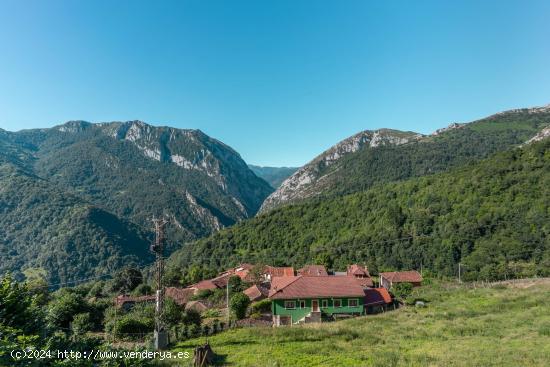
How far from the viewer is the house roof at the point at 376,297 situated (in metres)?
40.5

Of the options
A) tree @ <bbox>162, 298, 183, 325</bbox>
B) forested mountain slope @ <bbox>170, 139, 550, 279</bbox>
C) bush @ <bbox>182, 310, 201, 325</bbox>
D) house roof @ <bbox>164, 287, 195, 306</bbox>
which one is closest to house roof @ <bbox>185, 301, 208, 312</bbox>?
house roof @ <bbox>164, 287, 195, 306</bbox>

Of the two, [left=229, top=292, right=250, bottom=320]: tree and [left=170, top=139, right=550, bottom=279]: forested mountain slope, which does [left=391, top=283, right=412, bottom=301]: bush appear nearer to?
[left=229, top=292, right=250, bottom=320]: tree

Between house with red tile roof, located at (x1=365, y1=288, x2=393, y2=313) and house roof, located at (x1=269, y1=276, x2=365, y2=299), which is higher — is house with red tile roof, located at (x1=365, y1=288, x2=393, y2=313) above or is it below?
below

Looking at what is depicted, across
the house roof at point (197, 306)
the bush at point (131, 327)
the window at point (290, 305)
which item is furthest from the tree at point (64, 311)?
the window at point (290, 305)

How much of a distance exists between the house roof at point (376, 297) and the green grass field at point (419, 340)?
5.07 m

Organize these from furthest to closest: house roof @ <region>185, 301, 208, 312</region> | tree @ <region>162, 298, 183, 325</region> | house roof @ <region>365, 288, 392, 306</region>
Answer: house roof @ <region>185, 301, 208, 312</region> < house roof @ <region>365, 288, 392, 306</region> < tree @ <region>162, 298, 183, 325</region>

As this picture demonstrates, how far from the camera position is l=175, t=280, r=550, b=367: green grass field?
18.1m

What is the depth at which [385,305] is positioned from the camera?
41.6 m

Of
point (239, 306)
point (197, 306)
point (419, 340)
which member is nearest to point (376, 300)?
point (239, 306)

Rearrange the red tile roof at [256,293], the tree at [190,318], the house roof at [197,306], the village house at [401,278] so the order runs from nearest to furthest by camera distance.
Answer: the tree at [190,318]
the house roof at [197,306]
the red tile roof at [256,293]
the village house at [401,278]

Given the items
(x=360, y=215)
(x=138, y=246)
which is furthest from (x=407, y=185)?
(x=138, y=246)

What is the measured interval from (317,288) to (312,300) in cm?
155

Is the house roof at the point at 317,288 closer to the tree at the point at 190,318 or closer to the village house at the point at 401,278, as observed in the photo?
the tree at the point at 190,318

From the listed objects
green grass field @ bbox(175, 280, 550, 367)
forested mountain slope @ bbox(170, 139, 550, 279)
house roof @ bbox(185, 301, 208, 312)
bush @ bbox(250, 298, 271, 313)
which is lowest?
house roof @ bbox(185, 301, 208, 312)
